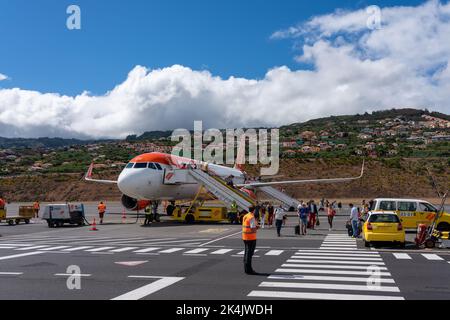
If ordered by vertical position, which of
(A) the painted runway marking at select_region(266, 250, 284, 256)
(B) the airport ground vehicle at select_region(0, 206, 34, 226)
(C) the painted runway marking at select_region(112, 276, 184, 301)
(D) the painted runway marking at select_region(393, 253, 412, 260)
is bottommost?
(C) the painted runway marking at select_region(112, 276, 184, 301)

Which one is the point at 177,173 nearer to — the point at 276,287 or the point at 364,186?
the point at 276,287

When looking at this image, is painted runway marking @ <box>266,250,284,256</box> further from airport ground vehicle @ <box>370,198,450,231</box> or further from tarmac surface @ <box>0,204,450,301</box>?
airport ground vehicle @ <box>370,198,450,231</box>

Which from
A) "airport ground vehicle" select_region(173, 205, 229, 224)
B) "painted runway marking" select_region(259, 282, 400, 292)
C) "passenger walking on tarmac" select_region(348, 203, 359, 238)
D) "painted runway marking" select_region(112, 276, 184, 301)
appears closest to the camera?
"painted runway marking" select_region(112, 276, 184, 301)

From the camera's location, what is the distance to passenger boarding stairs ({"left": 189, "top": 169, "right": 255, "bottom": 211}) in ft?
106

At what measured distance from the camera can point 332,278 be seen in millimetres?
12000

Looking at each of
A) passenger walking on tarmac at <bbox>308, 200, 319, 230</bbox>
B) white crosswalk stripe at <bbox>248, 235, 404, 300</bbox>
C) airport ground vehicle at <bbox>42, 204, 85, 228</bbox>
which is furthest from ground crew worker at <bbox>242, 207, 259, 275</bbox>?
airport ground vehicle at <bbox>42, 204, 85, 228</bbox>

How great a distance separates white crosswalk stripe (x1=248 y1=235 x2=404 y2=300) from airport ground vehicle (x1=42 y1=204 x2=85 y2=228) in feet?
60.8

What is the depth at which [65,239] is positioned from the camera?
22672mm

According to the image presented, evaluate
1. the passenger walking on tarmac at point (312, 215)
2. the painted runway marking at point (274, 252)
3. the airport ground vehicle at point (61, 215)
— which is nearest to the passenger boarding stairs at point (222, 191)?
the passenger walking on tarmac at point (312, 215)

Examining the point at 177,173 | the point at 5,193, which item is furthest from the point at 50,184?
the point at 177,173

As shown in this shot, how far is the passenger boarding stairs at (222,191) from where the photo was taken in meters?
32.4

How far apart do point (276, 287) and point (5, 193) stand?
81.6 meters

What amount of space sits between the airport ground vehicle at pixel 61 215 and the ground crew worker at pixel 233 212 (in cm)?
957
